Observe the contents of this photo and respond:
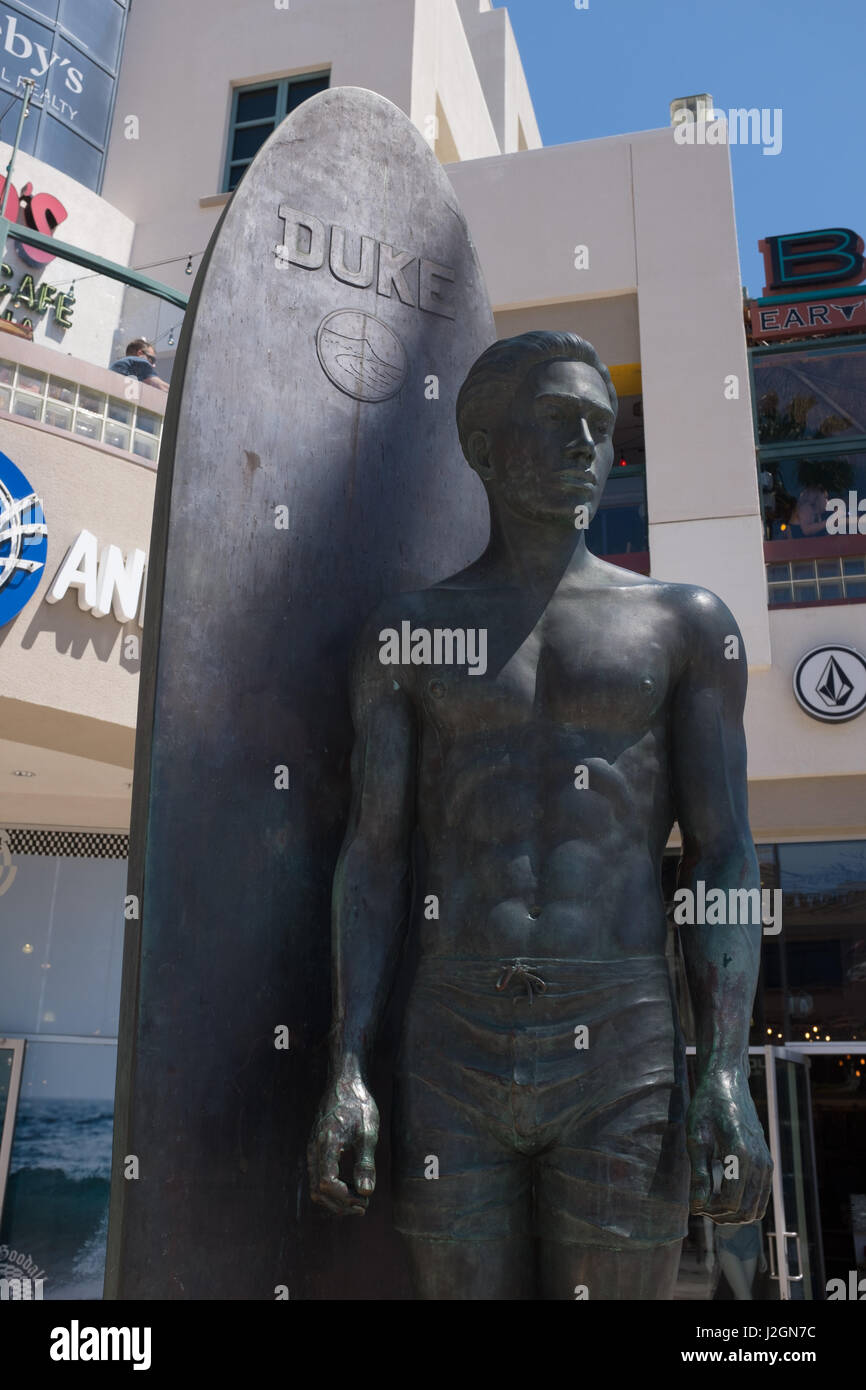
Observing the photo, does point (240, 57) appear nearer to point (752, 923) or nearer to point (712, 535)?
point (712, 535)

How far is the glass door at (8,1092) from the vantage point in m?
11.5

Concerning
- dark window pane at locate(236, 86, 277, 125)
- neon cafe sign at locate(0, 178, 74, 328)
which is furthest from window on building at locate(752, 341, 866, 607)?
dark window pane at locate(236, 86, 277, 125)

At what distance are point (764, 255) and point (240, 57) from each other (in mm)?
7137

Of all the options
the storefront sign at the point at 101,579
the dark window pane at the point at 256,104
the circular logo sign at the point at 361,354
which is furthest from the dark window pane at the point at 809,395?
the circular logo sign at the point at 361,354

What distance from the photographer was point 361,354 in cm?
278

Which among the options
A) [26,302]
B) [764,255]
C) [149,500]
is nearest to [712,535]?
[764,255]

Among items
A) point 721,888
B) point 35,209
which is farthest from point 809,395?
point 721,888

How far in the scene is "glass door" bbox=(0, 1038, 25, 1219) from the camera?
11531 mm

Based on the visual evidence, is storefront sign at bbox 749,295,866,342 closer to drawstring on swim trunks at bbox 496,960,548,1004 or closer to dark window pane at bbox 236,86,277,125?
dark window pane at bbox 236,86,277,125

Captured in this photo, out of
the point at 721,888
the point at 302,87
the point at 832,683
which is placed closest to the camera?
the point at 721,888

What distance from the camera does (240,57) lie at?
15.6 meters

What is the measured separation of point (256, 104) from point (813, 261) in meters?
7.22

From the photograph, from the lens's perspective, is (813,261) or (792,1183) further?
(813,261)
